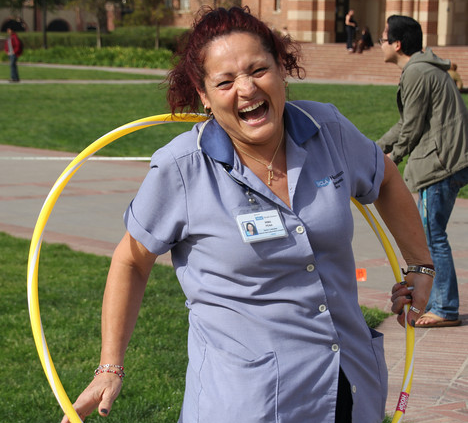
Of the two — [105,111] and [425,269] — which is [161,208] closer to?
[425,269]

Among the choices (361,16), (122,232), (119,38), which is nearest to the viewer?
(122,232)

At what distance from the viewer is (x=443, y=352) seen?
5.76 meters

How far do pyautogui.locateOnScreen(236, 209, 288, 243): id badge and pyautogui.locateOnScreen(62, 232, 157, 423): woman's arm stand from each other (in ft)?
1.23

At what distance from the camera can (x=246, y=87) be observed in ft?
8.63

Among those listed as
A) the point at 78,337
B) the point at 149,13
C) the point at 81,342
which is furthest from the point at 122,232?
the point at 149,13

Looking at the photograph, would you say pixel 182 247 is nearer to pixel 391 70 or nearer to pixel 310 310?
pixel 310 310

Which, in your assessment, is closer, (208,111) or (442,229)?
(208,111)

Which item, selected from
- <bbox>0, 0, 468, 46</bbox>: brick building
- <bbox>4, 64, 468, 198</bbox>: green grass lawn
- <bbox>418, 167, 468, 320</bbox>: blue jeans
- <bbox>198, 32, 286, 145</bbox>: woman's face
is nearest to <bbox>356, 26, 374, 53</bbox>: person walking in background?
<bbox>0, 0, 468, 46</bbox>: brick building

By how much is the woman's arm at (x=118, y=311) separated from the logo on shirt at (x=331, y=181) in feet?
1.89

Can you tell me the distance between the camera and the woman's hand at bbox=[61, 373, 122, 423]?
2.74 metres

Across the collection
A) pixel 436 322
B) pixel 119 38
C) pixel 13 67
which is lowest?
pixel 119 38

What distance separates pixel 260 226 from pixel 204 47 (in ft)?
1.95

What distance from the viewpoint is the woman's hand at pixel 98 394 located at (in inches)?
108

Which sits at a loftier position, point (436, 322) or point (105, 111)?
point (436, 322)
